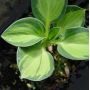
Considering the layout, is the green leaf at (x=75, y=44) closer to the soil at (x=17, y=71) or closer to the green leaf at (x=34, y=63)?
the green leaf at (x=34, y=63)

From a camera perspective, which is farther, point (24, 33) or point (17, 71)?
point (17, 71)

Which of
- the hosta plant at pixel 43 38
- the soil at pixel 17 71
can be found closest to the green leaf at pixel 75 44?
the hosta plant at pixel 43 38

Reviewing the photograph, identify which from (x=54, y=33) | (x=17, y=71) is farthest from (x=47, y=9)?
(x=17, y=71)

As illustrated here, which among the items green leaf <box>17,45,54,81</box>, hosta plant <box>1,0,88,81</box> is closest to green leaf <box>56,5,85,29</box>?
hosta plant <box>1,0,88,81</box>

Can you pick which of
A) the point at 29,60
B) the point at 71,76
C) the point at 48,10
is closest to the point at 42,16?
the point at 48,10

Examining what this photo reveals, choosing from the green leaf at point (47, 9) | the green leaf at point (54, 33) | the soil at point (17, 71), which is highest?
the green leaf at point (47, 9)

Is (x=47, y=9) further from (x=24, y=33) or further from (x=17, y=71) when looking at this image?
(x=17, y=71)
